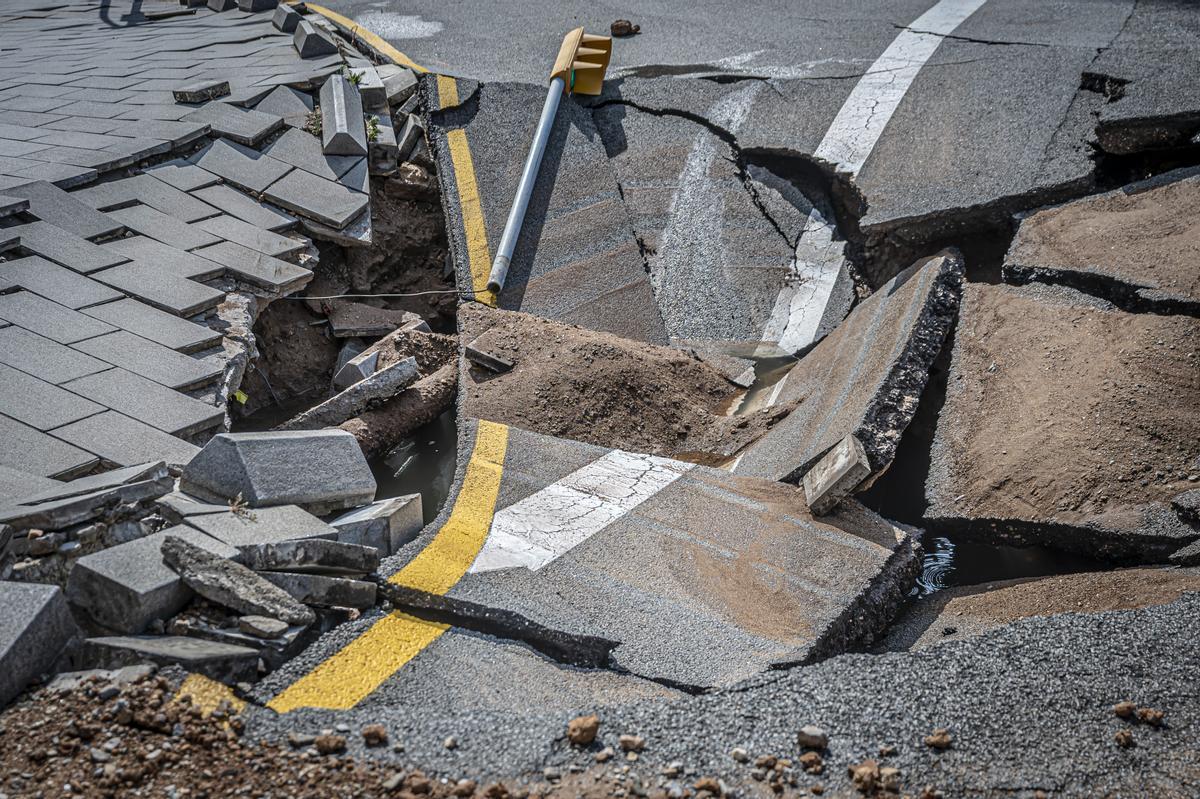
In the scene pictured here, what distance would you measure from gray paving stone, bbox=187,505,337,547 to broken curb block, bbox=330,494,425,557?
0.38 ft

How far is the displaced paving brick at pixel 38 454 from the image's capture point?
3.87 meters

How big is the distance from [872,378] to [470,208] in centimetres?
313

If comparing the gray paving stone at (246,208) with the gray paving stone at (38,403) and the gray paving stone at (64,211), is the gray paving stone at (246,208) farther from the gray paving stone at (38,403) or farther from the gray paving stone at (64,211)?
the gray paving stone at (38,403)

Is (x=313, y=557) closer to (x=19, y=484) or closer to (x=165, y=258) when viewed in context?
(x=19, y=484)

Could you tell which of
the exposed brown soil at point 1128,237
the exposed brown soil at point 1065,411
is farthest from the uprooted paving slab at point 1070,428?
the exposed brown soil at point 1128,237

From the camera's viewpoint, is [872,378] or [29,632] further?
[872,378]

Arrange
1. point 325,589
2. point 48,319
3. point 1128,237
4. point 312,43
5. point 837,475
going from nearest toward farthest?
point 325,589
point 837,475
point 48,319
point 1128,237
point 312,43

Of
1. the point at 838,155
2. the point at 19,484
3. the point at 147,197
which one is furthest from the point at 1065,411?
the point at 147,197

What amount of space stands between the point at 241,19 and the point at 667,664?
7906 mm

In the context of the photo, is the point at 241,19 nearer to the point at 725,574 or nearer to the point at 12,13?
the point at 12,13

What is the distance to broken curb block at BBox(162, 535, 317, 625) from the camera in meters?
3.25

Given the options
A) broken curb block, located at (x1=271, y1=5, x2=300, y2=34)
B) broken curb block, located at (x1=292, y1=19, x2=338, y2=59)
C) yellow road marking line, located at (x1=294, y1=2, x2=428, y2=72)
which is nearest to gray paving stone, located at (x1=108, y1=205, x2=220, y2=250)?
broken curb block, located at (x1=292, y1=19, x2=338, y2=59)

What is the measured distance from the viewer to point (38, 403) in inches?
165

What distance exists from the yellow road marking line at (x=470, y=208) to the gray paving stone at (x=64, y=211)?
6.74ft
